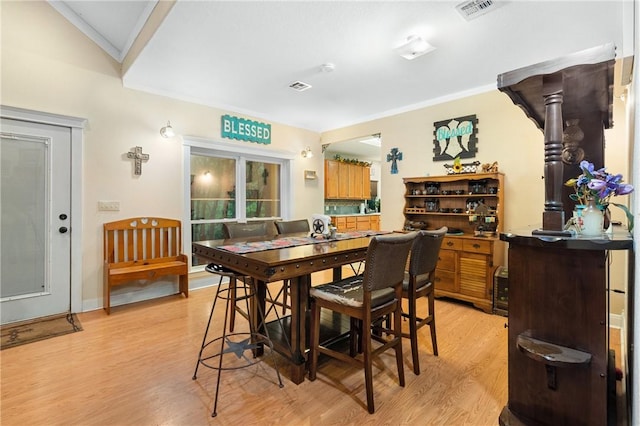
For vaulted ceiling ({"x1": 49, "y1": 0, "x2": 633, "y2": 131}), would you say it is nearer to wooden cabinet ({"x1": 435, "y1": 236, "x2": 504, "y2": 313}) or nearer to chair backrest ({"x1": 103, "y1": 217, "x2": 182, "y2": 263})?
chair backrest ({"x1": 103, "y1": 217, "x2": 182, "y2": 263})

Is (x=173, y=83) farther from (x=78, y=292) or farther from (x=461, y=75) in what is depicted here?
(x=461, y=75)

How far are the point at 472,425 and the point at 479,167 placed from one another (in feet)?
9.67

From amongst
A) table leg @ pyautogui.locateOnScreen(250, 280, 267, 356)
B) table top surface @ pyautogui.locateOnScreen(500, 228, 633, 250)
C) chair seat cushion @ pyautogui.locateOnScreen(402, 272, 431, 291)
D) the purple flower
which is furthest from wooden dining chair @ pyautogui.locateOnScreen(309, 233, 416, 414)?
the purple flower

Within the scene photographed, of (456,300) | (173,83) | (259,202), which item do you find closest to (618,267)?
(456,300)

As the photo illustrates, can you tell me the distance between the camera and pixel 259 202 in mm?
5164

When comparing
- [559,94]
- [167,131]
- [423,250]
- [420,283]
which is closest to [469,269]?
[420,283]

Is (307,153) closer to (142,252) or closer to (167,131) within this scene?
(167,131)

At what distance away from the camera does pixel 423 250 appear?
216cm

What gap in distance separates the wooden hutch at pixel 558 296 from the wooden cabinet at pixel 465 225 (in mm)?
1701

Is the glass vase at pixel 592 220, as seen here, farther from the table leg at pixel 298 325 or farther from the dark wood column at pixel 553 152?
the table leg at pixel 298 325

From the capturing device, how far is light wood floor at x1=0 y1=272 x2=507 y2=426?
5.57 ft

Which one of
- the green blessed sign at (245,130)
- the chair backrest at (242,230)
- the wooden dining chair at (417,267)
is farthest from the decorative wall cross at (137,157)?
the wooden dining chair at (417,267)

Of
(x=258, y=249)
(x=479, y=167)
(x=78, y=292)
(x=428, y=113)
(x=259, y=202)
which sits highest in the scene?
(x=428, y=113)

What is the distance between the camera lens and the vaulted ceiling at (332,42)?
2330mm
